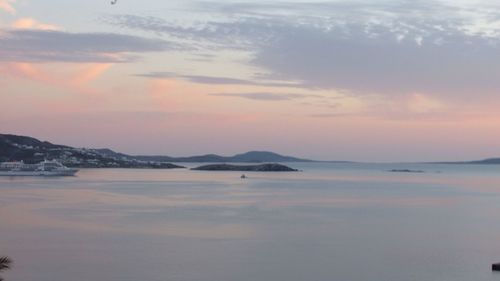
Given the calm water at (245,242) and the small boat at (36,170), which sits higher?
the small boat at (36,170)

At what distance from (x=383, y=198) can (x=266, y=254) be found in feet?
125

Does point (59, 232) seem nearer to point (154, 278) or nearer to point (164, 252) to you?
point (164, 252)

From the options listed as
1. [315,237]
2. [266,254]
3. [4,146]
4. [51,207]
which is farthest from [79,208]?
[4,146]

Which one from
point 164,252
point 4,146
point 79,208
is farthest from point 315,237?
point 4,146

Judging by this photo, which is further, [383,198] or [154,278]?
[383,198]

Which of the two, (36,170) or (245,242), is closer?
(245,242)

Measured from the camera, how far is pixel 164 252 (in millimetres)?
26406

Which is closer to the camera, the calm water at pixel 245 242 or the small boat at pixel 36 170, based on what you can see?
the calm water at pixel 245 242

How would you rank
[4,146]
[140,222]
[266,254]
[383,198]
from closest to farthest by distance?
[266,254] → [140,222] → [383,198] → [4,146]

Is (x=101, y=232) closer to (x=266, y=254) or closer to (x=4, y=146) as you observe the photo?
(x=266, y=254)

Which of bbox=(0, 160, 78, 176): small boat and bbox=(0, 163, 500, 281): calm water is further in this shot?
bbox=(0, 160, 78, 176): small boat

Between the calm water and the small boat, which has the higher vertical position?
the small boat

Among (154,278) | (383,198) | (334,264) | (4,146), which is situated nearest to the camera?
(154,278)

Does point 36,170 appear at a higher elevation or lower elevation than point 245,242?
higher
